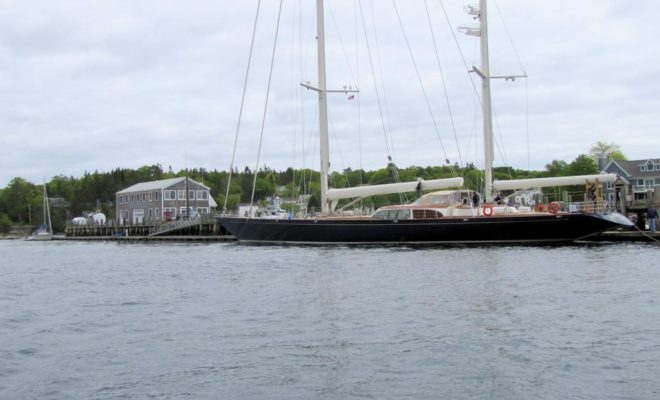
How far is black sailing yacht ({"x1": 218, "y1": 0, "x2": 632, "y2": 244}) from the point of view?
35156 millimetres

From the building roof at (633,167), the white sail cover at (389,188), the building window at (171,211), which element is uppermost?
→ the building roof at (633,167)

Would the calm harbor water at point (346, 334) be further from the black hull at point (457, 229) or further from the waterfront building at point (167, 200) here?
the waterfront building at point (167, 200)

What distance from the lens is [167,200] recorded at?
3297 inches

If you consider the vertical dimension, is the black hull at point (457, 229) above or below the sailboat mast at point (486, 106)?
below

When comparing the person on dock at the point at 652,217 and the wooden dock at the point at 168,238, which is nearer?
the person on dock at the point at 652,217

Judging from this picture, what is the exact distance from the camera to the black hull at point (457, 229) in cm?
3488

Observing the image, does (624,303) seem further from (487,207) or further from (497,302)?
(487,207)

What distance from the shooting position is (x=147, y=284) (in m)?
23.6

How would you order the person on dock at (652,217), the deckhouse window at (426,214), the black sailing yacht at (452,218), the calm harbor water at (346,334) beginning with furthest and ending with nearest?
the person on dock at (652,217), the deckhouse window at (426,214), the black sailing yacht at (452,218), the calm harbor water at (346,334)

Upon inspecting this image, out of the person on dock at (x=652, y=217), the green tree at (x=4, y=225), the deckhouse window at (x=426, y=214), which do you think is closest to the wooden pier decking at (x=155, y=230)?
the deckhouse window at (x=426, y=214)

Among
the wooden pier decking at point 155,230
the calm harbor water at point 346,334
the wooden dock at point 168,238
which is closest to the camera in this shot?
the calm harbor water at point 346,334

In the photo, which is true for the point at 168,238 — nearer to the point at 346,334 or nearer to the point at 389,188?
the point at 389,188

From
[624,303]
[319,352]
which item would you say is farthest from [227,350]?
[624,303]

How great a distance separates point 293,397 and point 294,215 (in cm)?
3461
